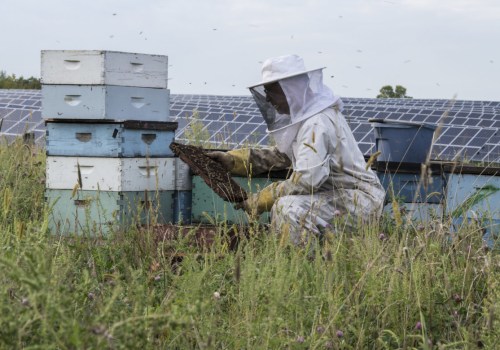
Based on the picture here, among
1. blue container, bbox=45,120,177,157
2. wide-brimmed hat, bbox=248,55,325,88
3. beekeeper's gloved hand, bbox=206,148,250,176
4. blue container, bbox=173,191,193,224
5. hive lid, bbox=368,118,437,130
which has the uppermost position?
wide-brimmed hat, bbox=248,55,325,88

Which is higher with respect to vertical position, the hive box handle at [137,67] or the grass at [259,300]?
the hive box handle at [137,67]

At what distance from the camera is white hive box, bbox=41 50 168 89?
6.00 metres

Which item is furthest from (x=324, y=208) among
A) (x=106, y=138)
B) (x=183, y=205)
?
(x=106, y=138)

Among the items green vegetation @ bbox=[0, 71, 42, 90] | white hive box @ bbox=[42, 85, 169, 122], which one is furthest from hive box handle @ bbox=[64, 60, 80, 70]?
green vegetation @ bbox=[0, 71, 42, 90]

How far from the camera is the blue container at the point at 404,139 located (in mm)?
6336

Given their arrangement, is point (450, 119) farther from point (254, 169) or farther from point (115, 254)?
point (115, 254)

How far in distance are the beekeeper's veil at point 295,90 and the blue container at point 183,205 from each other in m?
1.00

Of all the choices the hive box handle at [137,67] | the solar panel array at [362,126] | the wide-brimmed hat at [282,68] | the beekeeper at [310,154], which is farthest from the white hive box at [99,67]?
Answer: the solar panel array at [362,126]

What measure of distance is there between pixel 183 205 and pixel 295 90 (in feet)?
4.57

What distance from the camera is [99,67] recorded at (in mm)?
6000

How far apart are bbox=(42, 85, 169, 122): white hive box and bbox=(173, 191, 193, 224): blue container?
605 mm

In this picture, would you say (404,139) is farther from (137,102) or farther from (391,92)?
(391,92)

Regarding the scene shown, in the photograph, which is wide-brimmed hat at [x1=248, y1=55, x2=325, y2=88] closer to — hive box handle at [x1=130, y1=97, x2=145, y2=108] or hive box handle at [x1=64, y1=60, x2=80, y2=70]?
hive box handle at [x1=130, y1=97, x2=145, y2=108]

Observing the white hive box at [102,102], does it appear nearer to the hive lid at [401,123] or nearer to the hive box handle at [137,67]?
the hive box handle at [137,67]
